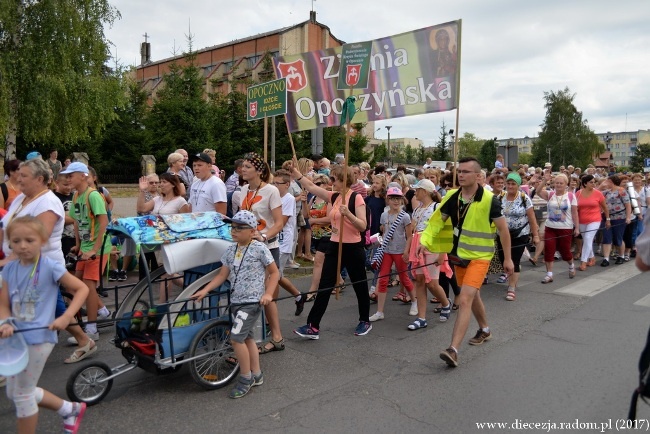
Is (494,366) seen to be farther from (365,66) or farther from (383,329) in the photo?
(365,66)

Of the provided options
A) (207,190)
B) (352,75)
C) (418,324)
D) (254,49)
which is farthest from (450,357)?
(254,49)

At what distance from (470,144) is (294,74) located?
119m

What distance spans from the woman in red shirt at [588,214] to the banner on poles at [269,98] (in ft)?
20.2

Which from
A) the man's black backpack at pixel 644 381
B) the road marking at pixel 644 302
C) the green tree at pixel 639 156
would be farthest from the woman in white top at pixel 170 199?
the green tree at pixel 639 156

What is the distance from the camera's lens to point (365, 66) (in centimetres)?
719

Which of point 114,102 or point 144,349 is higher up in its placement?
point 114,102

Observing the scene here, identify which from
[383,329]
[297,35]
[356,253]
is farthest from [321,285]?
[297,35]

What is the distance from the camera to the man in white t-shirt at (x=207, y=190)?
6.46 m

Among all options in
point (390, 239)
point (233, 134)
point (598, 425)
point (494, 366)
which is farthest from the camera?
point (233, 134)

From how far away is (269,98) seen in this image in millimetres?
9023

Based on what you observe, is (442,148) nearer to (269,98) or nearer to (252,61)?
(252,61)

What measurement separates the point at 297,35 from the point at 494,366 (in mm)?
50938

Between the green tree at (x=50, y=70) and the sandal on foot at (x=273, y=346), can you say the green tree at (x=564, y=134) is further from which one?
the sandal on foot at (x=273, y=346)

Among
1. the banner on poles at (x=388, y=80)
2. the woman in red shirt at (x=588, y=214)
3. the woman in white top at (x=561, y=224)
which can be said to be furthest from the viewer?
the woman in red shirt at (x=588, y=214)
